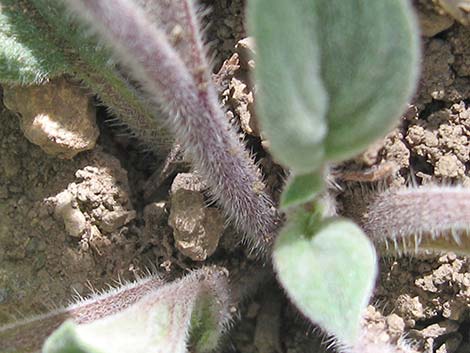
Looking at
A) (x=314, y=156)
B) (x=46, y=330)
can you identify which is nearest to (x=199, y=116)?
(x=314, y=156)

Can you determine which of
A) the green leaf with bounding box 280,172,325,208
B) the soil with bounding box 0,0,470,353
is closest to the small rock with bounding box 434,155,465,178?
the soil with bounding box 0,0,470,353

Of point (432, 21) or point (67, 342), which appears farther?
point (432, 21)

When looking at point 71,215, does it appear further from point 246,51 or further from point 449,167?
point 449,167

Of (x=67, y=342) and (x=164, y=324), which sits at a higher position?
(x=67, y=342)

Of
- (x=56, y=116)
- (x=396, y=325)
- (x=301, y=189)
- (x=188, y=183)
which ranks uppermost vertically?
(x=56, y=116)

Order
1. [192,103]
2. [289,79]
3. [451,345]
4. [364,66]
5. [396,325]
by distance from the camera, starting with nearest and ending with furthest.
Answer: [289,79] → [364,66] → [192,103] → [396,325] → [451,345]

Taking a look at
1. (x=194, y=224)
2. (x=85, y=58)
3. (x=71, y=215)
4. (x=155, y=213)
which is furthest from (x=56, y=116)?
(x=194, y=224)
